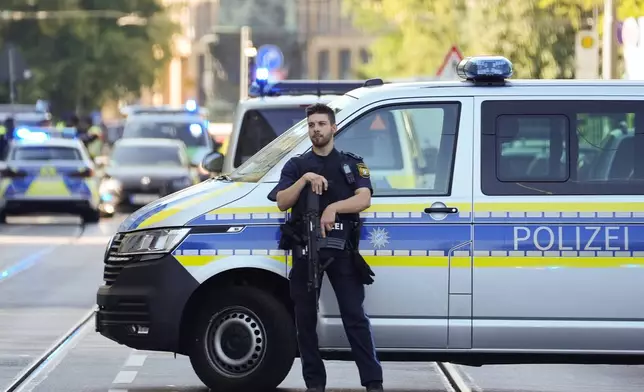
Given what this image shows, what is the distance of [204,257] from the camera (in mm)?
9828

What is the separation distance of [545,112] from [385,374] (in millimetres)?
2252

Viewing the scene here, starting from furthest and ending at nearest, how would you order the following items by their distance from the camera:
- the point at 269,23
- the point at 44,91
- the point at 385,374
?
the point at 269,23 < the point at 44,91 < the point at 385,374

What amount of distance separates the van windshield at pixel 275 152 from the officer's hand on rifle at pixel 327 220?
30.3 inches

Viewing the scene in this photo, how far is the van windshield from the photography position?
999 centimetres

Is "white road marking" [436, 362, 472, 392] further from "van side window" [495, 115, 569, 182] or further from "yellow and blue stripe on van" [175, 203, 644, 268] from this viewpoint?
"van side window" [495, 115, 569, 182]

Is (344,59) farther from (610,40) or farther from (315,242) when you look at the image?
(315,242)

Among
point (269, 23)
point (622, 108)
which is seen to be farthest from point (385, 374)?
point (269, 23)

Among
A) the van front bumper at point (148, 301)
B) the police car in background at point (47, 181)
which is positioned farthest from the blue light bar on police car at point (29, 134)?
the van front bumper at point (148, 301)

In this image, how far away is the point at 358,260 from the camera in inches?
366

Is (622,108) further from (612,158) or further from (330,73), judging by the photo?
(330,73)

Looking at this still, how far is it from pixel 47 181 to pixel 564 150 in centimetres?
2067

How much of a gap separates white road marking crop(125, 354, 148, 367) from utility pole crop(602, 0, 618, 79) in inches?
641

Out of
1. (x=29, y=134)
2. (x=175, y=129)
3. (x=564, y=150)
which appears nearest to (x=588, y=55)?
(x=175, y=129)

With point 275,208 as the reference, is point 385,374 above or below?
below
